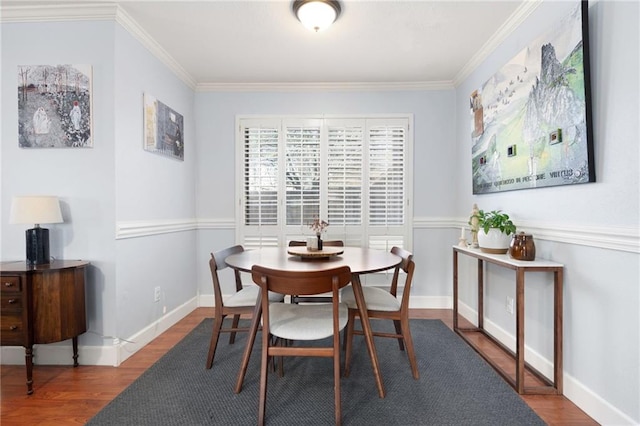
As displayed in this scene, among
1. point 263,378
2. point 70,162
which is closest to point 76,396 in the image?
point 263,378

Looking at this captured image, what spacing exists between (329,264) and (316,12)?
67.4 inches

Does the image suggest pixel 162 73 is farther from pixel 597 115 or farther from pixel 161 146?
pixel 597 115

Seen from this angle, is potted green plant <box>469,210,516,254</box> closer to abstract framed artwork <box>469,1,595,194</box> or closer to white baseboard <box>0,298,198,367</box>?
abstract framed artwork <box>469,1,595,194</box>

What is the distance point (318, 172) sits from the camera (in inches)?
145

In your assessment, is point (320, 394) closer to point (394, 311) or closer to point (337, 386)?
point (337, 386)

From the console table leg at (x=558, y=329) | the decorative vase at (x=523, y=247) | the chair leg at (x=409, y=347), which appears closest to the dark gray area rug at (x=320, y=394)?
the chair leg at (x=409, y=347)

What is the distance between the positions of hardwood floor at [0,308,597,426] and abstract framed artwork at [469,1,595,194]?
1.31 metres

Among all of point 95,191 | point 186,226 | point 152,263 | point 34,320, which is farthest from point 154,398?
point 186,226

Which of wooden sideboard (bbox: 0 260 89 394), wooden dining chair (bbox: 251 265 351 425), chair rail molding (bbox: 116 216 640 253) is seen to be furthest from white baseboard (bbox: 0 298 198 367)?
wooden dining chair (bbox: 251 265 351 425)

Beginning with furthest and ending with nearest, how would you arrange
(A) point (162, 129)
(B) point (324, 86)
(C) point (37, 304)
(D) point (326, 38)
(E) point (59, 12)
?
(B) point (324, 86)
(A) point (162, 129)
(D) point (326, 38)
(E) point (59, 12)
(C) point (37, 304)

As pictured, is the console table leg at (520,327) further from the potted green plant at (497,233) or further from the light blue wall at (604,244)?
the potted green plant at (497,233)

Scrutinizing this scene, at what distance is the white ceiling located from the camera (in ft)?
7.52

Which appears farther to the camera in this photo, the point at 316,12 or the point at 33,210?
the point at 316,12

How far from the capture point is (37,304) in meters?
2.03
